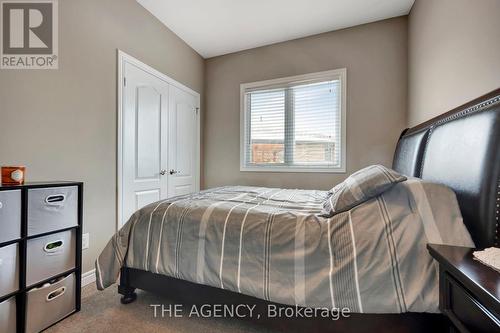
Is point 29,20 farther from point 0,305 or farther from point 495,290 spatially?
point 495,290

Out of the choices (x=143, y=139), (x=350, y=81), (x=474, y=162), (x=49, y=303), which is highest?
(x=350, y=81)

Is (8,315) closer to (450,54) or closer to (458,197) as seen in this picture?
(458,197)

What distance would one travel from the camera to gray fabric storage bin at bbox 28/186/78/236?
133 cm

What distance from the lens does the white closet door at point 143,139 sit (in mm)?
2359

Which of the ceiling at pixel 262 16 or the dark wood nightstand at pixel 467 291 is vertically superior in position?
the ceiling at pixel 262 16

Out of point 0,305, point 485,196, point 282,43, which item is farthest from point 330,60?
point 0,305

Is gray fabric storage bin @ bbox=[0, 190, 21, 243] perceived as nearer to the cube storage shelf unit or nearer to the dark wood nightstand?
the cube storage shelf unit

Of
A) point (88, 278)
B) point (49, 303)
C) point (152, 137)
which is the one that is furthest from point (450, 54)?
point (88, 278)

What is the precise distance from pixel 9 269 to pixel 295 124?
10.0 feet

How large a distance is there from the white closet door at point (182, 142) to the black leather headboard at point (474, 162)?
8.91 feet

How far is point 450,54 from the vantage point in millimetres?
1668

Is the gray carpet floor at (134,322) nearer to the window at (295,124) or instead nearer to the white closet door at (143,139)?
the white closet door at (143,139)

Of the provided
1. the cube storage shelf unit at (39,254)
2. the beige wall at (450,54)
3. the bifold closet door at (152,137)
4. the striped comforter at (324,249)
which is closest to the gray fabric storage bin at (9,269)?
the cube storage shelf unit at (39,254)

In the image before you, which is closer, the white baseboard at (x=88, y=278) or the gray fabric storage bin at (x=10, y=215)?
the gray fabric storage bin at (x=10, y=215)
